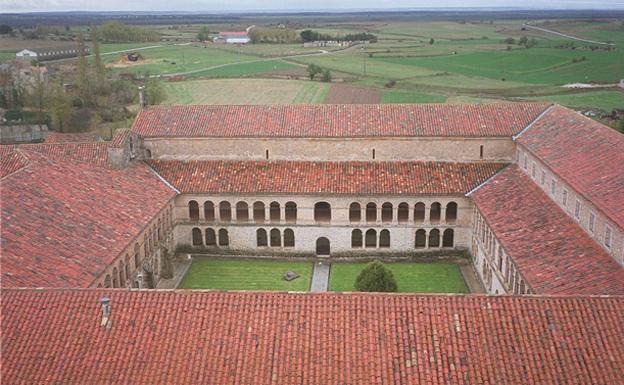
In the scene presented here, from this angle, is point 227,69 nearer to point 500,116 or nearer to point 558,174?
point 500,116

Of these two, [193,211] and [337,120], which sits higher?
[337,120]

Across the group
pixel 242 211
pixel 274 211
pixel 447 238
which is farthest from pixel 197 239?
pixel 447 238

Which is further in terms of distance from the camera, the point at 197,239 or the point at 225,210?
the point at 225,210

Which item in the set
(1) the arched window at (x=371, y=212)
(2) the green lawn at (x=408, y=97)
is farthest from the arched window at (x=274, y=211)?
(2) the green lawn at (x=408, y=97)

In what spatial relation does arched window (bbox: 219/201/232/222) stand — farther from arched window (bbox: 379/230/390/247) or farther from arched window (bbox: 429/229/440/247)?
arched window (bbox: 429/229/440/247)

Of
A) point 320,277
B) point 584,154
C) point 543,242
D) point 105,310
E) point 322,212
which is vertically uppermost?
point 584,154

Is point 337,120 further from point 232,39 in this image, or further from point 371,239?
point 232,39

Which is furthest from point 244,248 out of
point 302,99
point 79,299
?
point 302,99

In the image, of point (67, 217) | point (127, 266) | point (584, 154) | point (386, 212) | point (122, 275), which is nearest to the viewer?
point (67, 217)

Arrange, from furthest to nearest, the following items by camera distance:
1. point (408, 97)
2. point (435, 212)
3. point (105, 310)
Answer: point (408, 97)
point (435, 212)
point (105, 310)
